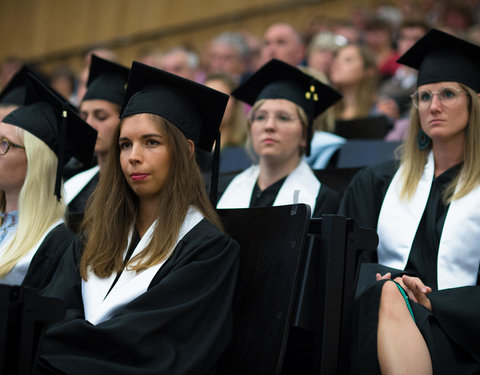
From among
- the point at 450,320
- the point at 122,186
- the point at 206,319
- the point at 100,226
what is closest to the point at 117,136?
the point at 122,186

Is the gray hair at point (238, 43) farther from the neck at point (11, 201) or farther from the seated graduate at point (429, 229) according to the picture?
the neck at point (11, 201)

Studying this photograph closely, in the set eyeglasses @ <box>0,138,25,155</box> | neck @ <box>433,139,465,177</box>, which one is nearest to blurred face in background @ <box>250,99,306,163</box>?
neck @ <box>433,139,465,177</box>

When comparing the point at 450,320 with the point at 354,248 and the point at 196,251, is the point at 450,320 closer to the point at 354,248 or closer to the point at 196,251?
the point at 354,248

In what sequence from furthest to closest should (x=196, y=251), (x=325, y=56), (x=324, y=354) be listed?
(x=325, y=56) → (x=196, y=251) → (x=324, y=354)

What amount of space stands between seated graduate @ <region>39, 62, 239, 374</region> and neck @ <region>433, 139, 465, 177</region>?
1.16m

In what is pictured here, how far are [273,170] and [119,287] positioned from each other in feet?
6.05

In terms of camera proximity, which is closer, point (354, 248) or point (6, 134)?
point (354, 248)

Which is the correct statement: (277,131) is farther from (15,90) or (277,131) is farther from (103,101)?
(15,90)

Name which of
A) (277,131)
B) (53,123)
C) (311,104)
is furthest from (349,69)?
(53,123)

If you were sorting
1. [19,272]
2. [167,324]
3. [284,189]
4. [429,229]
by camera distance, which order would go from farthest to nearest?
[284,189], [429,229], [19,272], [167,324]

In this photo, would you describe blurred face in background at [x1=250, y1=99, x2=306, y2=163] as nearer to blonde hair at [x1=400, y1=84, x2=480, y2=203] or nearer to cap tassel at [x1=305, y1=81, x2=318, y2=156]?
cap tassel at [x1=305, y1=81, x2=318, y2=156]

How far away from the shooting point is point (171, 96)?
2.88 m

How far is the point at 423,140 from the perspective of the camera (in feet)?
11.3

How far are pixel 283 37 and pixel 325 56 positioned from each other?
0.46 metres
